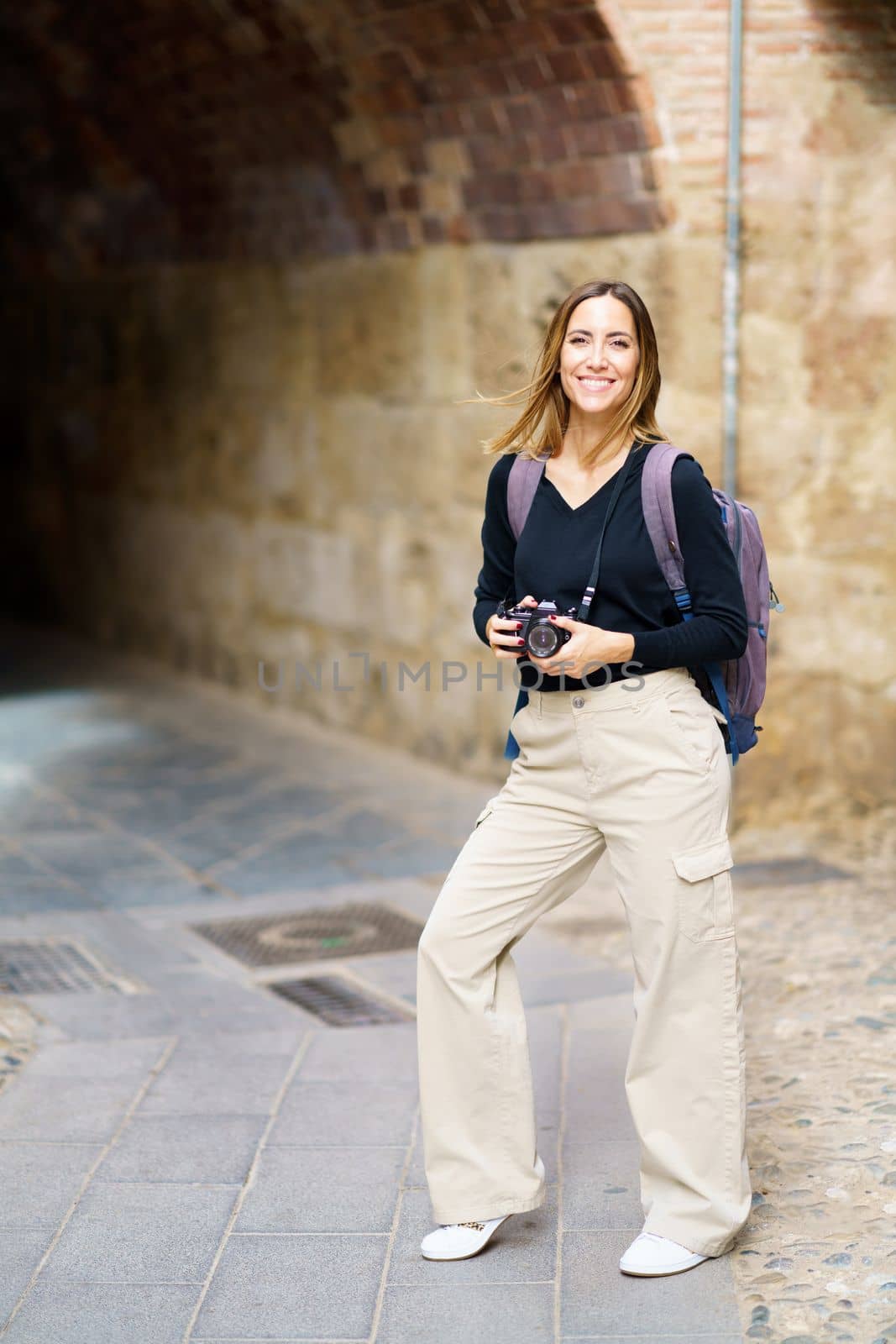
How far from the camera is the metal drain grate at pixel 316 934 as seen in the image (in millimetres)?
4922

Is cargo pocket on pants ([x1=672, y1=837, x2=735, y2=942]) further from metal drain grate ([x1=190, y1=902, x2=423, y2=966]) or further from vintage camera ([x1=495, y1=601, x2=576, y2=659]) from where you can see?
metal drain grate ([x1=190, y1=902, x2=423, y2=966])

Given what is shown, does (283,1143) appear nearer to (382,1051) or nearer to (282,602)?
(382,1051)

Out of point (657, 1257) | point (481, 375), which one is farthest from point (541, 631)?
point (481, 375)

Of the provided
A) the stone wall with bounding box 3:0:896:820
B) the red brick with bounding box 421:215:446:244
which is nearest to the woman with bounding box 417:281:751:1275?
the stone wall with bounding box 3:0:896:820

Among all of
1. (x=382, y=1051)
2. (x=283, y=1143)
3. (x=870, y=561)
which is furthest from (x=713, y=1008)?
(x=870, y=561)

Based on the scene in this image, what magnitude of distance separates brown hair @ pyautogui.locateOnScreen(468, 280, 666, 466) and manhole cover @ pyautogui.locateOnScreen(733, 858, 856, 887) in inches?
A: 106

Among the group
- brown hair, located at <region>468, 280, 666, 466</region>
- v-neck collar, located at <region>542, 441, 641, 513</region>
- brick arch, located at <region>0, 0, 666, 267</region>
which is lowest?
v-neck collar, located at <region>542, 441, 641, 513</region>

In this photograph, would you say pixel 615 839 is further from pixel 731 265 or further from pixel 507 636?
pixel 731 265

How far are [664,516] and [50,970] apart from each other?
8.51 feet

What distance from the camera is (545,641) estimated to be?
279 cm

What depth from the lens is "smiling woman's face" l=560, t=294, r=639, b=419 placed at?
2918mm

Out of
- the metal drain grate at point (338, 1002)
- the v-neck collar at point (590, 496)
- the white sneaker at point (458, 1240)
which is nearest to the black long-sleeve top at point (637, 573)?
the v-neck collar at point (590, 496)

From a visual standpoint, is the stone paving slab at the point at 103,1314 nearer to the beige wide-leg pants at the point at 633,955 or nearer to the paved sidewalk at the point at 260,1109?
the paved sidewalk at the point at 260,1109

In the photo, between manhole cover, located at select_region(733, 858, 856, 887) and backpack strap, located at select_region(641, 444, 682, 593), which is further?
manhole cover, located at select_region(733, 858, 856, 887)
